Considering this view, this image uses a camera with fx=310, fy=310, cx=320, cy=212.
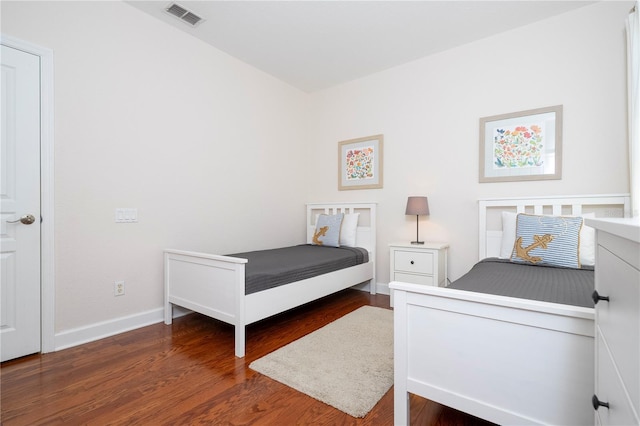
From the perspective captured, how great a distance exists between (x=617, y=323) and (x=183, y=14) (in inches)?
126

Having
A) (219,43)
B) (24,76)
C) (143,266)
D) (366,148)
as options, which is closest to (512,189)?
(366,148)

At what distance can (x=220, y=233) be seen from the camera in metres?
3.14

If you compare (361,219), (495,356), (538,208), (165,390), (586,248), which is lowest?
(165,390)

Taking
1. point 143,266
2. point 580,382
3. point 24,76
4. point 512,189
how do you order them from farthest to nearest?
point 512,189 < point 143,266 < point 24,76 < point 580,382

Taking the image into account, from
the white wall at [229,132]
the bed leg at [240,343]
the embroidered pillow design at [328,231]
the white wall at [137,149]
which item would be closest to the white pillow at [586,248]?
the white wall at [229,132]

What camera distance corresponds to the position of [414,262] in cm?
294

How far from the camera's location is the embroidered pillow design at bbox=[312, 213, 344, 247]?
3.51 m

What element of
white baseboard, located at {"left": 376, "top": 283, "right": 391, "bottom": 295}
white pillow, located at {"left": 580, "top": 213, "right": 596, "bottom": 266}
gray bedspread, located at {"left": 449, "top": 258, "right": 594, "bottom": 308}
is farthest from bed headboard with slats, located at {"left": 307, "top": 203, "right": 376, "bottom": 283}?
white pillow, located at {"left": 580, "top": 213, "right": 596, "bottom": 266}

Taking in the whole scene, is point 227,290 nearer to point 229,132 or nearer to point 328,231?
point 328,231

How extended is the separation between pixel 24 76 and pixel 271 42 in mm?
1916

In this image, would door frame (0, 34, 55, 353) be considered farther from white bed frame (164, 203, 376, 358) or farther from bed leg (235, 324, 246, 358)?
bed leg (235, 324, 246, 358)

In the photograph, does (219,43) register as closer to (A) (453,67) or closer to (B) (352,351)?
(A) (453,67)

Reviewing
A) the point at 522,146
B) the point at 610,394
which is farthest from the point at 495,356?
the point at 522,146

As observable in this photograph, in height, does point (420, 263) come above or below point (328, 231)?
below
